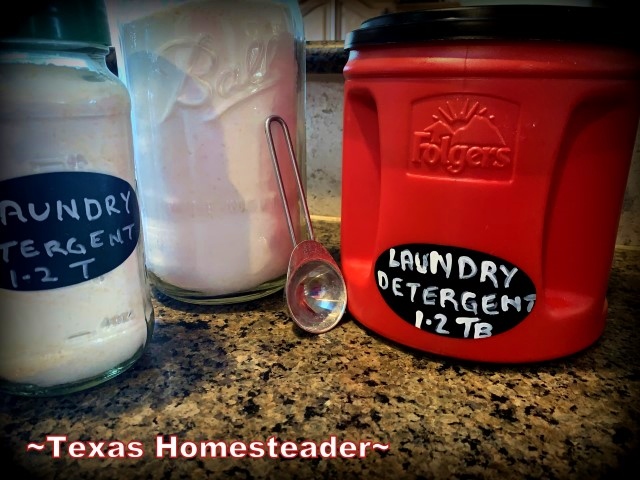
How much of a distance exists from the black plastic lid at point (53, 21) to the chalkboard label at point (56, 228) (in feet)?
0.27

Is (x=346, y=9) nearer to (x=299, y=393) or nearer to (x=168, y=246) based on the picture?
(x=168, y=246)

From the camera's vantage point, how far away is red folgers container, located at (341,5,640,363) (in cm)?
33

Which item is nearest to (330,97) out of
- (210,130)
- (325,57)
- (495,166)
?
(325,57)

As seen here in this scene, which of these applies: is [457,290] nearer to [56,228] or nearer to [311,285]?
[311,285]

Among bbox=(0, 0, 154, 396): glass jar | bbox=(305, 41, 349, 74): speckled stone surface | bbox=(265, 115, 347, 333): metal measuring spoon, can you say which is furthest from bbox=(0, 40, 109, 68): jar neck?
bbox=(305, 41, 349, 74): speckled stone surface

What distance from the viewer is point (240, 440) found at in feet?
1.07

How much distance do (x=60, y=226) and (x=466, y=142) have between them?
0.89ft

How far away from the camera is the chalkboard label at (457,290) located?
373mm

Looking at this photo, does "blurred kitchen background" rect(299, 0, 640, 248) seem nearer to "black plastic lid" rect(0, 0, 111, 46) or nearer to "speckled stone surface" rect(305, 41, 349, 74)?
"speckled stone surface" rect(305, 41, 349, 74)

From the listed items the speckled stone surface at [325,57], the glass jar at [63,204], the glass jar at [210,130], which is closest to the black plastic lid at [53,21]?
the glass jar at [63,204]

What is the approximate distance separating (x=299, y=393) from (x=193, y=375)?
0.08 meters

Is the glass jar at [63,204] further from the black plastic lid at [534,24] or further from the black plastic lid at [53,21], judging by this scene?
the black plastic lid at [534,24]

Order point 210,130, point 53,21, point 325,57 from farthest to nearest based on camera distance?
point 325,57 → point 210,130 → point 53,21

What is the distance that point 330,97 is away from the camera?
73 cm
